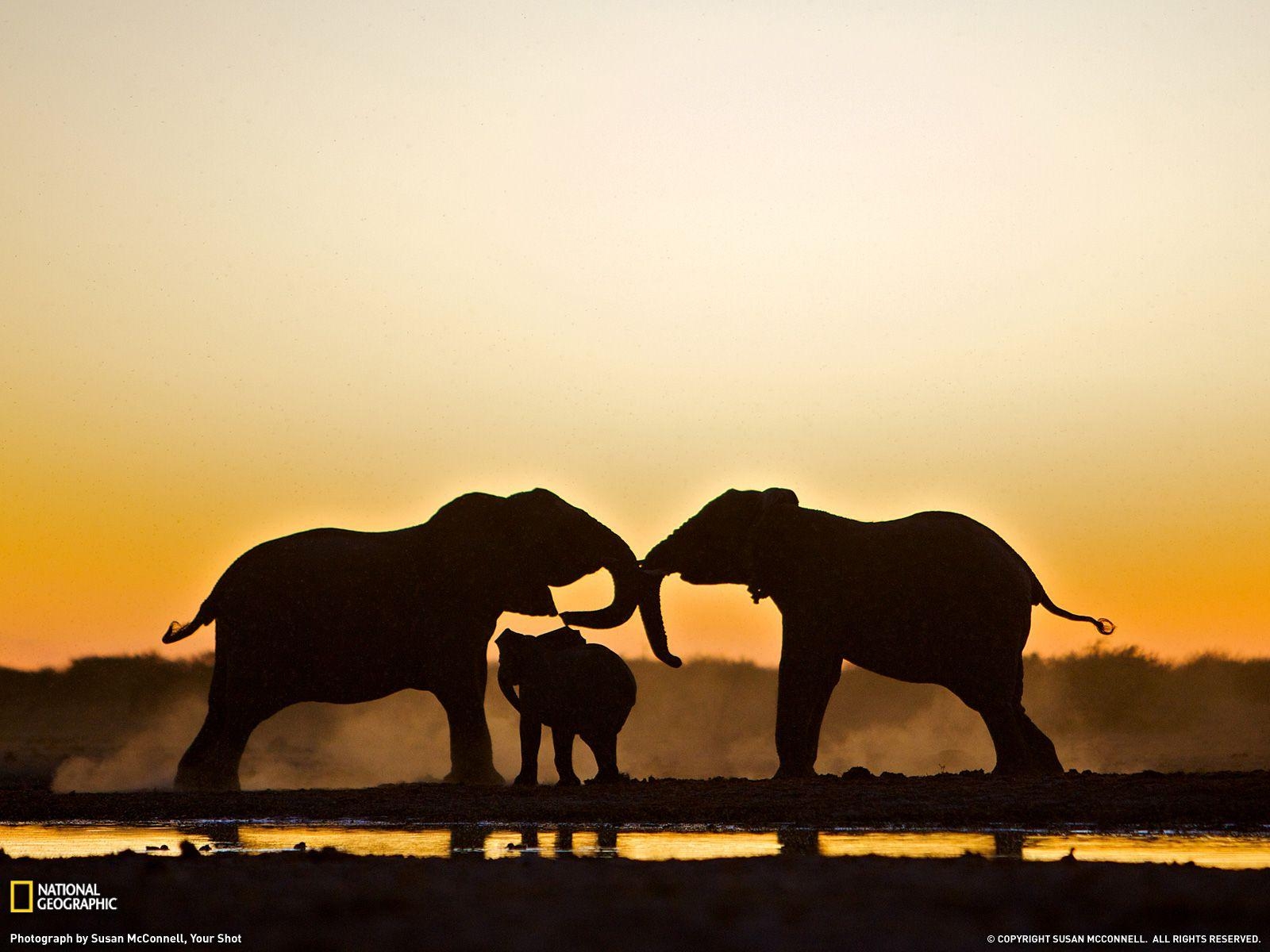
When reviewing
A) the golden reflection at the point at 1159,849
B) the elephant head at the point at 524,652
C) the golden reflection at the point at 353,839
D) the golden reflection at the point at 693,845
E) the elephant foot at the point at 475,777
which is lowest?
the golden reflection at the point at 1159,849

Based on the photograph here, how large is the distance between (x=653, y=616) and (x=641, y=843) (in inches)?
566

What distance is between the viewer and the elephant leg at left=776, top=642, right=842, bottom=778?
2736 cm

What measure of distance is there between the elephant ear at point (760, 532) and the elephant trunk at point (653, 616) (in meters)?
1.86

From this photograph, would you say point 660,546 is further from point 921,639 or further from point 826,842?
point 826,842

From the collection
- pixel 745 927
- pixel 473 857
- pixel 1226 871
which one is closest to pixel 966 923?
pixel 745 927

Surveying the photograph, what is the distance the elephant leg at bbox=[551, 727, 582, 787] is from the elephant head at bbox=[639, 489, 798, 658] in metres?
4.39


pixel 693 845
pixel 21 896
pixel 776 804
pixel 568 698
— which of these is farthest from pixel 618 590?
pixel 21 896

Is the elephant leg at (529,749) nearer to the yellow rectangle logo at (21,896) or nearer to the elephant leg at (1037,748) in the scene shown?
the elephant leg at (1037,748)

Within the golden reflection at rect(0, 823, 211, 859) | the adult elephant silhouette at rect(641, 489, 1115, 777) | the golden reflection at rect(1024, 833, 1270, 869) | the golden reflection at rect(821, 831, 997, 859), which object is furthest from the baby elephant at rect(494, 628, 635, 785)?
the golden reflection at rect(1024, 833, 1270, 869)

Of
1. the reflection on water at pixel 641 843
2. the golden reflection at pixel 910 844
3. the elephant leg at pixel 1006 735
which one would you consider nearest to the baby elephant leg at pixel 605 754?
the elephant leg at pixel 1006 735

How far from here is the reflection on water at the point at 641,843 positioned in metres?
13.8

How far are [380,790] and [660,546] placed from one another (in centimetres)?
820

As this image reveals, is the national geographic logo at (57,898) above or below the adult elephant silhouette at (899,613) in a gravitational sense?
below

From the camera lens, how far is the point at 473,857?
1361 centimetres
